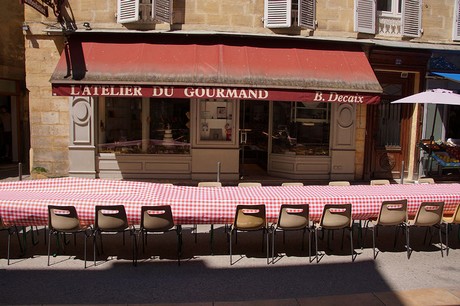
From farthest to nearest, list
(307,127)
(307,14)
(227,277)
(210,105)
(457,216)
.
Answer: (307,127) → (210,105) → (307,14) → (457,216) → (227,277)

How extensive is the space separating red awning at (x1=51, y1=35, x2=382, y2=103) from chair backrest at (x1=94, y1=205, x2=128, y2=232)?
13.3 feet

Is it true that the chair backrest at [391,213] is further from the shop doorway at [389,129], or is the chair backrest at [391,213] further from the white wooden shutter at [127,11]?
the white wooden shutter at [127,11]

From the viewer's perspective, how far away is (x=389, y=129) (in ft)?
41.7

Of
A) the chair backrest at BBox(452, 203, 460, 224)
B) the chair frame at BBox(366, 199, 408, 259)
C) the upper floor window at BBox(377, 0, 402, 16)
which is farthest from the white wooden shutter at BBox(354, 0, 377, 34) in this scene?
the chair frame at BBox(366, 199, 408, 259)

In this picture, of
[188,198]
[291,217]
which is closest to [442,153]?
[291,217]

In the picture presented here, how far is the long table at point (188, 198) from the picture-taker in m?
5.79

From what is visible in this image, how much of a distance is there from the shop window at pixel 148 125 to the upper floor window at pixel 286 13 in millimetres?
3124

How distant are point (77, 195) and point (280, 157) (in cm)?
698

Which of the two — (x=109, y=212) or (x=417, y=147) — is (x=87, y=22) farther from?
(x=417, y=147)

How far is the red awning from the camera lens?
9.27 metres

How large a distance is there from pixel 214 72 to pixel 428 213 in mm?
5510

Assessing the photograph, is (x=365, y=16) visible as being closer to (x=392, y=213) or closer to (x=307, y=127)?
(x=307, y=127)

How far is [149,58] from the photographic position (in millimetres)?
10117

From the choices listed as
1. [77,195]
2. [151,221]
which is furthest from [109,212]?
[77,195]
